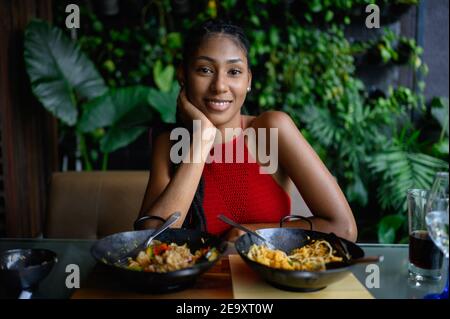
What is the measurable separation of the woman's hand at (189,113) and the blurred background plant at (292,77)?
4.95ft

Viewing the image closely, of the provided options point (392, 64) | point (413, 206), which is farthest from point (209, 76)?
point (392, 64)

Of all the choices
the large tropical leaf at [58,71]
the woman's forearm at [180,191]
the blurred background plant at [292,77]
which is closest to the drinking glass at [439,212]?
the woman's forearm at [180,191]

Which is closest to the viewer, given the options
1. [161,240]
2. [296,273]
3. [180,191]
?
[296,273]

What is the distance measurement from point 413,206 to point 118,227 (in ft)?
4.09

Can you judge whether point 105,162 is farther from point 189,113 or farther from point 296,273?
point 296,273

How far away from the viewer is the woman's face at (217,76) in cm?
144

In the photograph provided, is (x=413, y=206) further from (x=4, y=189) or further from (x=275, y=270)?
(x=4, y=189)

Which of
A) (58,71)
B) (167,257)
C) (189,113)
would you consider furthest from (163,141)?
(58,71)

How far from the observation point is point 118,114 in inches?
122

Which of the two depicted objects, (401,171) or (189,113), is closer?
(189,113)

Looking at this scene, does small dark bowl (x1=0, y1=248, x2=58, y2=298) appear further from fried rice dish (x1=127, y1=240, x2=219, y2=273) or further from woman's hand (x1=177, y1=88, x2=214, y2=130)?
woman's hand (x1=177, y1=88, x2=214, y2=130)

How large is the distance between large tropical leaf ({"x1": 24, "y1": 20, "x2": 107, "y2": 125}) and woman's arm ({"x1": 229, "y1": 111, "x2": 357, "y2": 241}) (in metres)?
1.90

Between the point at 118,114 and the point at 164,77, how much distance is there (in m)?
0.44

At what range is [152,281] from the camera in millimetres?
856
